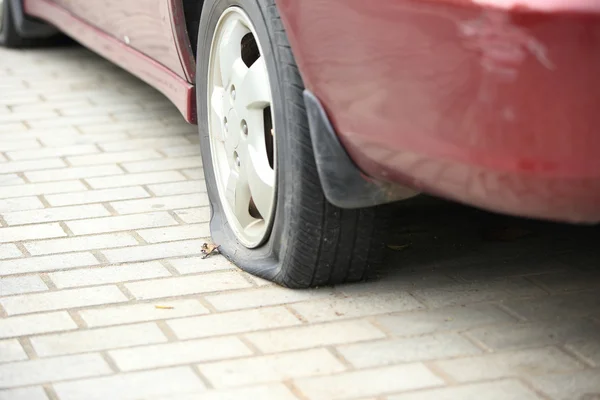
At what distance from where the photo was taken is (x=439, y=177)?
7.58 ft

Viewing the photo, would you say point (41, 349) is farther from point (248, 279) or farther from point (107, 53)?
point (107, 53)

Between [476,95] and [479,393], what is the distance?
68 centimetres

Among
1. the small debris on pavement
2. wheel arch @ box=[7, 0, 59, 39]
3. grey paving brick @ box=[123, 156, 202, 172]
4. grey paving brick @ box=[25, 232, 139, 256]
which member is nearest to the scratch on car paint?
the small debris on pavement

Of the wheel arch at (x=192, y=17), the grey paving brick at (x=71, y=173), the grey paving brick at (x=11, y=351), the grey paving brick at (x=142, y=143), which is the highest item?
the wheel arch at (x=192, y=17)

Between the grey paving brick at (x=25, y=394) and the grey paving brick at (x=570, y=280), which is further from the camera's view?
the grey paving brick at (x=570, y=280)

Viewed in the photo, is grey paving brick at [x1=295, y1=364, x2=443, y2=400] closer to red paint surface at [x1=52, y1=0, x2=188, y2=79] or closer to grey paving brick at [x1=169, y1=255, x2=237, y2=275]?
grey paving brick at [x1=169, y1=255, x2=237, y2=275]

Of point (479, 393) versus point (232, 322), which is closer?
point (479, 393)

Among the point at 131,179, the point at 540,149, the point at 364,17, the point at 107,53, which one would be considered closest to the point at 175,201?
the point at 131,179

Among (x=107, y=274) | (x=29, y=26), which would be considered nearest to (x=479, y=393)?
(x=107, y=274)

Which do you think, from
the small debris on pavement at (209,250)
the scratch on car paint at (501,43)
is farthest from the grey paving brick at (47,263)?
the scratch on car paint at (501,43)

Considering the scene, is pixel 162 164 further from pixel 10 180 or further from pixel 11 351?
pixel 11 351

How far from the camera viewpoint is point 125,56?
170 inches

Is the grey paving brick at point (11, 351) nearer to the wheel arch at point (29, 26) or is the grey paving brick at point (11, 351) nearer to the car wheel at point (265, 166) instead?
the car wheel at point (265, 166)

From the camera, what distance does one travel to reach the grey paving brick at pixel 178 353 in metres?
2.55
